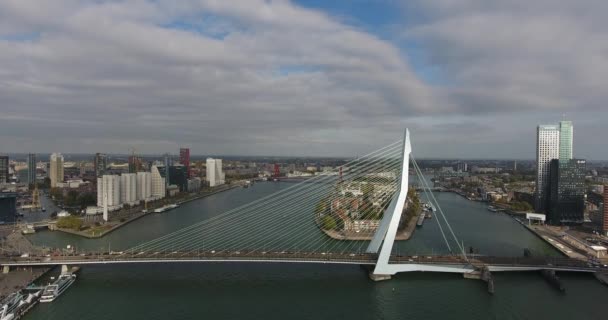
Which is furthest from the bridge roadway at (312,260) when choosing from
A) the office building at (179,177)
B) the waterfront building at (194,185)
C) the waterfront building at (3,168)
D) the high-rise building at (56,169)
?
the high-rise building at (56,169)

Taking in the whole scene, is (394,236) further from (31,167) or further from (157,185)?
(31,167)

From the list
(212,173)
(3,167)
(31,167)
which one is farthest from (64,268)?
(212,173)

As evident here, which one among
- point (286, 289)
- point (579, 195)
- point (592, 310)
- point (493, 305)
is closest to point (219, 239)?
point (286, 289)

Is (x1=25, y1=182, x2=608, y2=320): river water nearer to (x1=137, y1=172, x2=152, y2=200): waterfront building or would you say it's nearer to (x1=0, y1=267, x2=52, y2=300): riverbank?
(x1=0, y1=267, x2=52, y2=300): riverbank

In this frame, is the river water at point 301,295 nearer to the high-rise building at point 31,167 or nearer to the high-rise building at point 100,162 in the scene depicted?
the high-rise building at point 100,162

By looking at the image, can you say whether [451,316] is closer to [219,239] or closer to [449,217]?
[219,239]

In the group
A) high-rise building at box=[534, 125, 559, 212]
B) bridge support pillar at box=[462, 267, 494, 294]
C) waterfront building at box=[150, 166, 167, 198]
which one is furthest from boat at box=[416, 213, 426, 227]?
waterfront building at box=[150, 166, 167, 198]
